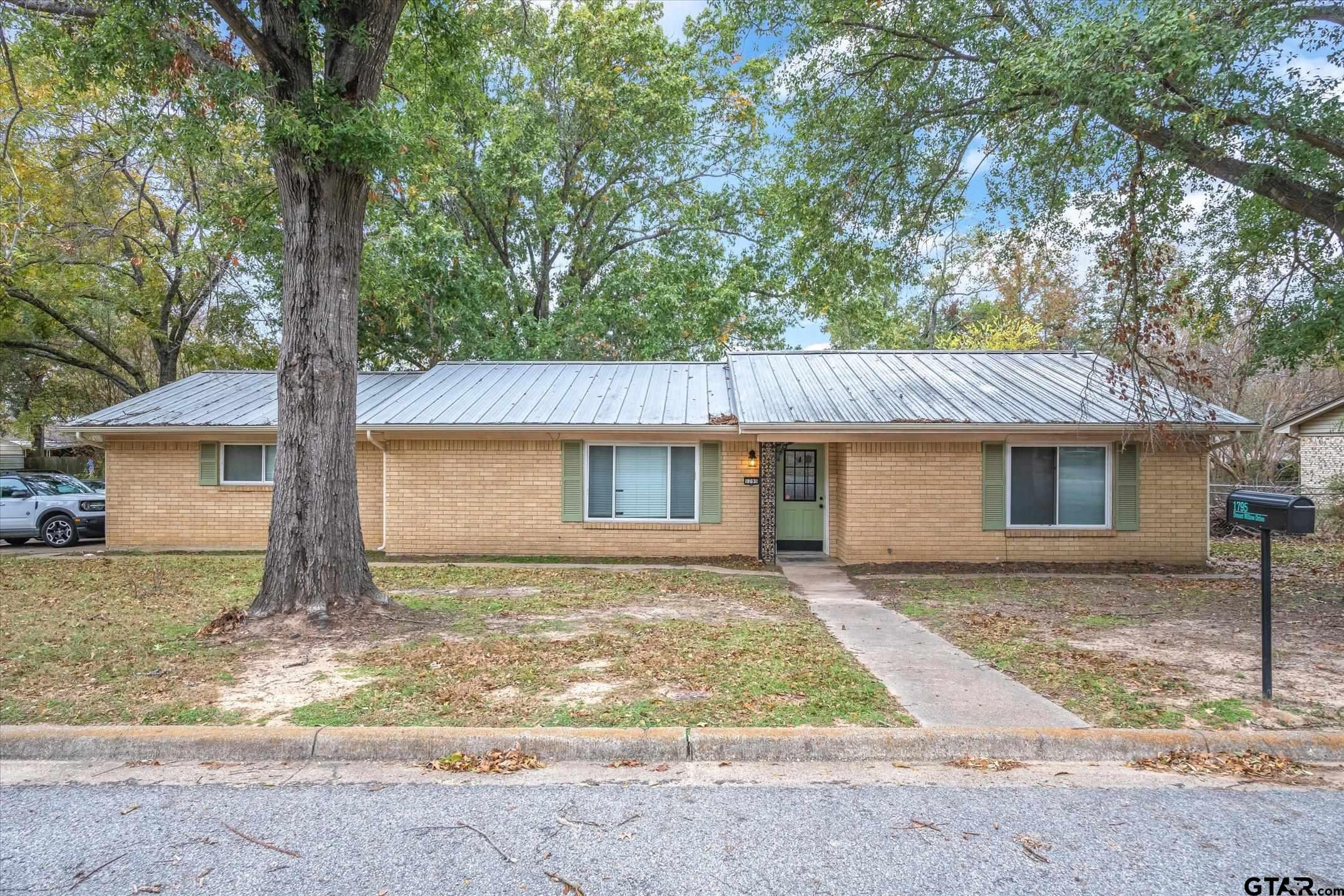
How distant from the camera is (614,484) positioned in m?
12.7

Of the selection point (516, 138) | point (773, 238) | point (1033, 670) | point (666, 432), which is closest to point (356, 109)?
point (666, 432)

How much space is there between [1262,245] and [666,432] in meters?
8.98

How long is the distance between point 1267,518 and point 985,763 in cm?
256

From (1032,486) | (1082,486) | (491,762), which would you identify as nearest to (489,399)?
(1032,486)

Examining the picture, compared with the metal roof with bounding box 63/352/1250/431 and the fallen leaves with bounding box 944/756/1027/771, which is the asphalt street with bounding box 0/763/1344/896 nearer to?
the fallen leaves with bounding box 944/756/1027/771

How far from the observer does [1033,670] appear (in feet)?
18.9

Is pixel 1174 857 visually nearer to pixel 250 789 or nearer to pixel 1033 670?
pixel 1033 670

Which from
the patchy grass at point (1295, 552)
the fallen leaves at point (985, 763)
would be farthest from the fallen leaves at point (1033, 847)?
the patchy grass at point (1295, 552)

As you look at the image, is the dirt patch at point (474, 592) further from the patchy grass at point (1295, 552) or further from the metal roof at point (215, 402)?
the patchy grass at point (1295, 552)

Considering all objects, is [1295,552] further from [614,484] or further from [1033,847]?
[1033,847]

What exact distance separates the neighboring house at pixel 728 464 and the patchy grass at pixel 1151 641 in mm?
1551

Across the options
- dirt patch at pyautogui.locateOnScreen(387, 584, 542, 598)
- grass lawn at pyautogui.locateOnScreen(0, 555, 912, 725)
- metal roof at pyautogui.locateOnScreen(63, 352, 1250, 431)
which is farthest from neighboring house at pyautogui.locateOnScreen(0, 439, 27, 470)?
dirt patch at pyautogui.locateOnScreen(387, 584, 542, 598)

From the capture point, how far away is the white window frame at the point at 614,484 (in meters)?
Result: 12.6

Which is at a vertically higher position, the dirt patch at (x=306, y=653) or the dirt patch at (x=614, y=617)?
the dirt patch at (x=306, y=653)
